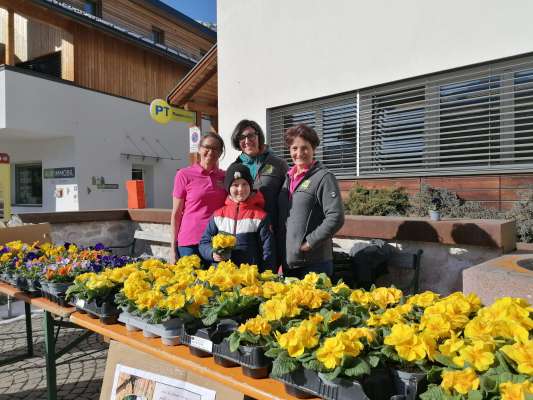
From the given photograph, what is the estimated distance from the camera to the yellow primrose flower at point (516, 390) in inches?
34.5

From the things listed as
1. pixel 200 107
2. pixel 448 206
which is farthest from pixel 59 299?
pixel 200 107

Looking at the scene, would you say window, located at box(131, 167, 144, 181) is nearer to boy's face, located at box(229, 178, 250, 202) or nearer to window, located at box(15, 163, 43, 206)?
window, located at box(15, 163, 43, 206)

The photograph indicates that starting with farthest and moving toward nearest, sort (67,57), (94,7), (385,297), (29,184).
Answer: (94,7) → (29,184) → (67,57) → (385,297)

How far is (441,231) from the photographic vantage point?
3443mm

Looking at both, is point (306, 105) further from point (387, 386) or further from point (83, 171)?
point (83, 171)

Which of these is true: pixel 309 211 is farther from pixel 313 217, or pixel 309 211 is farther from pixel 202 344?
pixel 202 344

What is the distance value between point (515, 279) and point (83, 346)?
379cm

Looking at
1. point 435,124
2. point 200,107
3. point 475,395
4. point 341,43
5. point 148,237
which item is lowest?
point 148,237

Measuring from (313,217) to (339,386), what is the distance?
1.60m

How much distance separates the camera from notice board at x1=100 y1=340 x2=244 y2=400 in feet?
5.08

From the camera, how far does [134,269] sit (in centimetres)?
218

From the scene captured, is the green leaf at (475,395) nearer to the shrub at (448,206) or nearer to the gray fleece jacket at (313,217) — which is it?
the gray fleece jacket at (313,217)

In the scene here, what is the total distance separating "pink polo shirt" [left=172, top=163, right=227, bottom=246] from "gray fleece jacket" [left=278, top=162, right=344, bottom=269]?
772mm

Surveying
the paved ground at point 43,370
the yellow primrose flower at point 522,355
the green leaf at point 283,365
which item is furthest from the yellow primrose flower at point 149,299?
the paved ground at point 43,370
